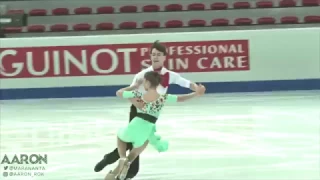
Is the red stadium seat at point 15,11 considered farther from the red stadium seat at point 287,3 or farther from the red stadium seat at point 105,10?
the red stadium seat at point 287,3

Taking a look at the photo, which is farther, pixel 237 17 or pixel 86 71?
pixel 237 17

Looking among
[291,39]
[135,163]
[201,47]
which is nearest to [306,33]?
[291,39]

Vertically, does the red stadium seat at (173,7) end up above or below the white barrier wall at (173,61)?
above

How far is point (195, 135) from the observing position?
19.0 feet

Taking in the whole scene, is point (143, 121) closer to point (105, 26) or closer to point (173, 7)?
point (105, 26)

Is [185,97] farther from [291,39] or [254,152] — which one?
[291,39]

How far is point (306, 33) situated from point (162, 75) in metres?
6.28

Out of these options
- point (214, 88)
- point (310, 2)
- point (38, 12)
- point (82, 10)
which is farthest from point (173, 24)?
point (38, 12)

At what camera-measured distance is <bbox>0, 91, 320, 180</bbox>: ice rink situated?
4254 mm

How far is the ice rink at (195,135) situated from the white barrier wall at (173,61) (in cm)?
44

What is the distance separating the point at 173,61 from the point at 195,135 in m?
3.49

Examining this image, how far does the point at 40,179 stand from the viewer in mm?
3990

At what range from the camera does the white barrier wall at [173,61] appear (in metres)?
9.11

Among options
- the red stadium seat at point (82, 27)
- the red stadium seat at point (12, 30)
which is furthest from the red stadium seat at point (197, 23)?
the red stadium seat at point (12, 30)
